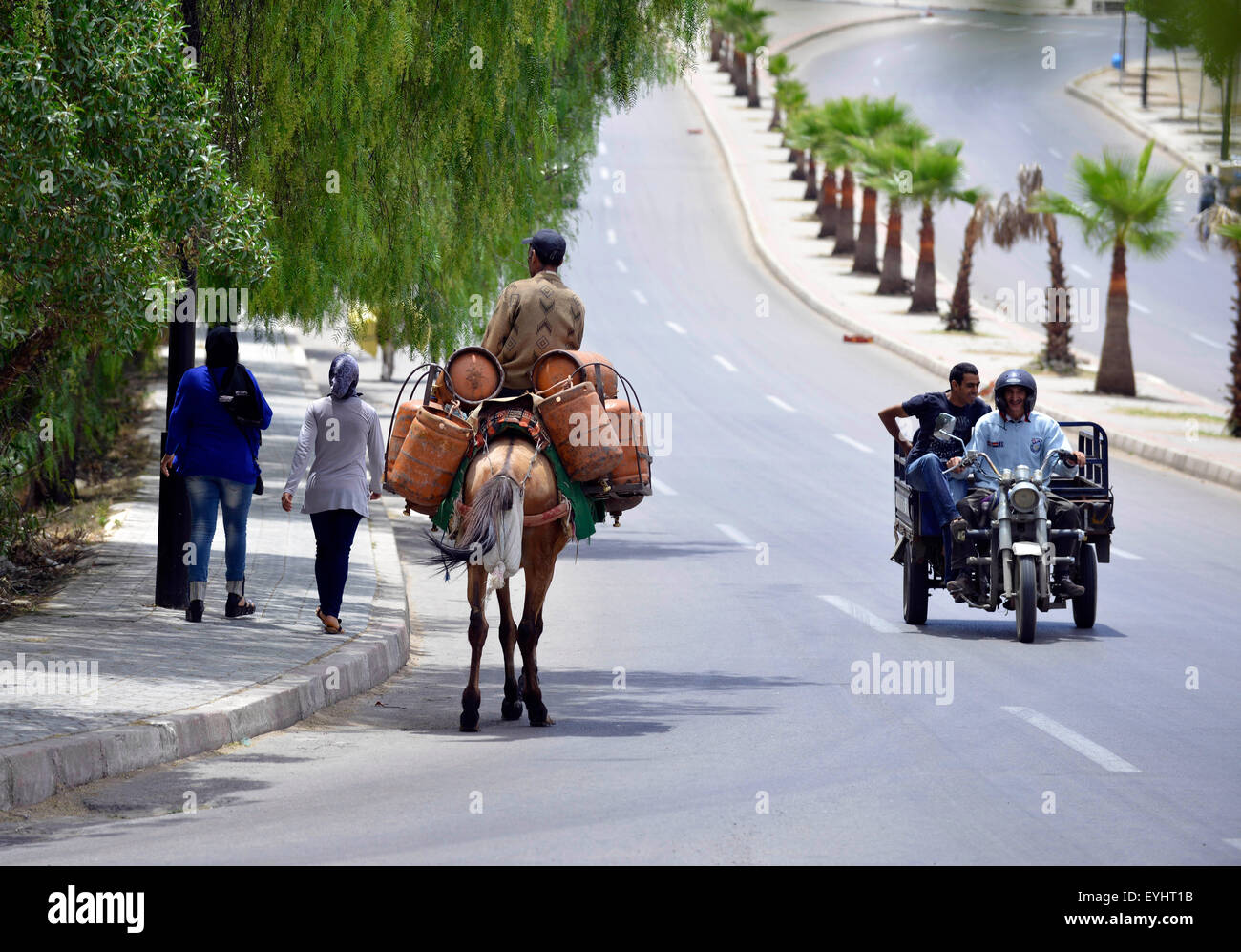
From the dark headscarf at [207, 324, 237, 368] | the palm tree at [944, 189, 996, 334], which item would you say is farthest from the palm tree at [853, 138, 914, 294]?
the dark headscarf at [207, 324, 237, 368]

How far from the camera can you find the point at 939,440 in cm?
1338

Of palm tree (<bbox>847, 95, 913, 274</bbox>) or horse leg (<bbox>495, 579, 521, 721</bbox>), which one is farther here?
palm tree (<bbox>847, 95, 913, 274</bbox>)

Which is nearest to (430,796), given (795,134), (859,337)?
(859,337)

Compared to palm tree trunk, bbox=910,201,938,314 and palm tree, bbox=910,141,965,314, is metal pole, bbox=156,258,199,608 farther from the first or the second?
palm tree trunk, bbox=910,201,938,314

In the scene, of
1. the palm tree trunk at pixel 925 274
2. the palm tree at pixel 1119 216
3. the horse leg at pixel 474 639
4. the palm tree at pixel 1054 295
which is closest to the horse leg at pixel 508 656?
the horse leg at pixel 474 639

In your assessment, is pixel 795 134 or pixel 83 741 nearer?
pixel 83 741

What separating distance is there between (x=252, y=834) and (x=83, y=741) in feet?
4.87

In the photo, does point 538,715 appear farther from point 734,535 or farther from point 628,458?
point 734,535

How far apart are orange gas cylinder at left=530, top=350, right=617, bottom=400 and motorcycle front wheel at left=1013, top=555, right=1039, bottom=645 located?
4192 mm

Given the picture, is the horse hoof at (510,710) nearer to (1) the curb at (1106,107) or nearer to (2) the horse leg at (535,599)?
(2) the horse leg at (535,599)

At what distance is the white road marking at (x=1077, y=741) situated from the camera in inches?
319

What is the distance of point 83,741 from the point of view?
7.63 meters

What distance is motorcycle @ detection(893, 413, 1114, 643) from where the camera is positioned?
12328mm
